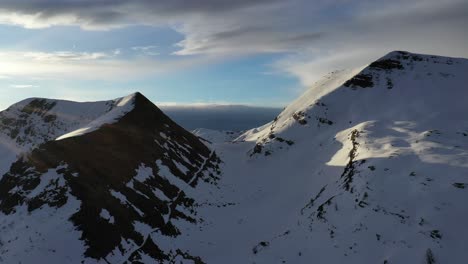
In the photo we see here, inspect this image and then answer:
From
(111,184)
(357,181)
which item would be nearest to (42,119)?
(111,184)

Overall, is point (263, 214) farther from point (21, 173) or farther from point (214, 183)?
point (21, 173)

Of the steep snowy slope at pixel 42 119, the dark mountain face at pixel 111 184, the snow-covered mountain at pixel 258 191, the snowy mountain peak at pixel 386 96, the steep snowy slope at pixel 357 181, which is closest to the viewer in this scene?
the steep snowy slope at pixel 357 181

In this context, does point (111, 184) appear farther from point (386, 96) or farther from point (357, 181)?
point (386, 96)

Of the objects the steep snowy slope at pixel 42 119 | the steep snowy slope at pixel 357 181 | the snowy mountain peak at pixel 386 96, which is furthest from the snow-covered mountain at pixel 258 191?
the steep snowy slope at pixel 42 119

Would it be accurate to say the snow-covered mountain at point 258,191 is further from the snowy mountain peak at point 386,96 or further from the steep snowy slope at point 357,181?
the snowy mountain peak at point 386,96

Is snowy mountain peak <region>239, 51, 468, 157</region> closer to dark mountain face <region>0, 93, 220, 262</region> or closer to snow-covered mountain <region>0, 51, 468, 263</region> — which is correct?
snow-covered mountain <region>0, 51, 468, 263</region>
